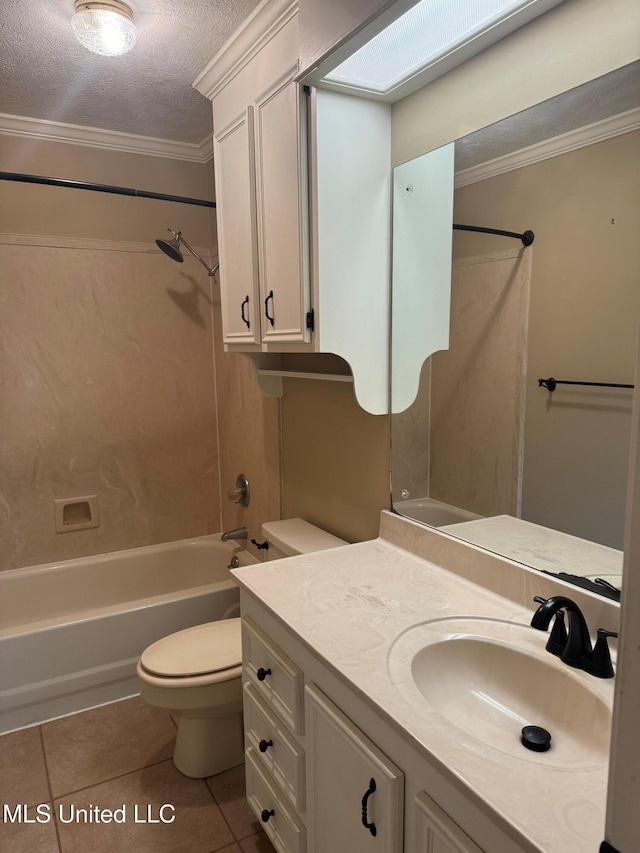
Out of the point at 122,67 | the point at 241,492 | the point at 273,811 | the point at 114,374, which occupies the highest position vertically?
the point at 122,67

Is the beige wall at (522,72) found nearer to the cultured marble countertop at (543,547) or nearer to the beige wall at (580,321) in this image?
the beige wall at (580,321)

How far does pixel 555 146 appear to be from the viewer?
1.18m

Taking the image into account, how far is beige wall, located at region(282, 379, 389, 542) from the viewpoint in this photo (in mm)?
1842

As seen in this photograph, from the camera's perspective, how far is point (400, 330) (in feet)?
5.38

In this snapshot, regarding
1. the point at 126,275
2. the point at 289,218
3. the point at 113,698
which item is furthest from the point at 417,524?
the point at 126,275

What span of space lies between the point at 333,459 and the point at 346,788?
1147 millimetres

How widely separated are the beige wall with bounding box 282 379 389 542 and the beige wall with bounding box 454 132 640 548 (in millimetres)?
605

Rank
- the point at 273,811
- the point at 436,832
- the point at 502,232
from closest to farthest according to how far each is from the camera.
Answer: the point at 436,832, the point at 502,232, the point at 273,811

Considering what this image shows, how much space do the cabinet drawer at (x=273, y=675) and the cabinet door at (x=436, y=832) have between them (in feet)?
1.40

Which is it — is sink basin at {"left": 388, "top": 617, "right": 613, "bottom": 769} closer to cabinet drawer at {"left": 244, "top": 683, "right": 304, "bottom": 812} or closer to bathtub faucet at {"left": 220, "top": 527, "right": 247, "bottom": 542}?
cabinet drawer at {"left": 244, "top": 683, "right": 304, "bottom": 812}

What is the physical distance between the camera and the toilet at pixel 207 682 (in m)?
1.82

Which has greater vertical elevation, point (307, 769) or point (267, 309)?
point (267, 309)

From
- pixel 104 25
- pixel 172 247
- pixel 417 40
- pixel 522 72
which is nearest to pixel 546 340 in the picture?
pixel 522 72

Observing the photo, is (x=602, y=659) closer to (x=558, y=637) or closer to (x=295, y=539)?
(x=558, y=637)
